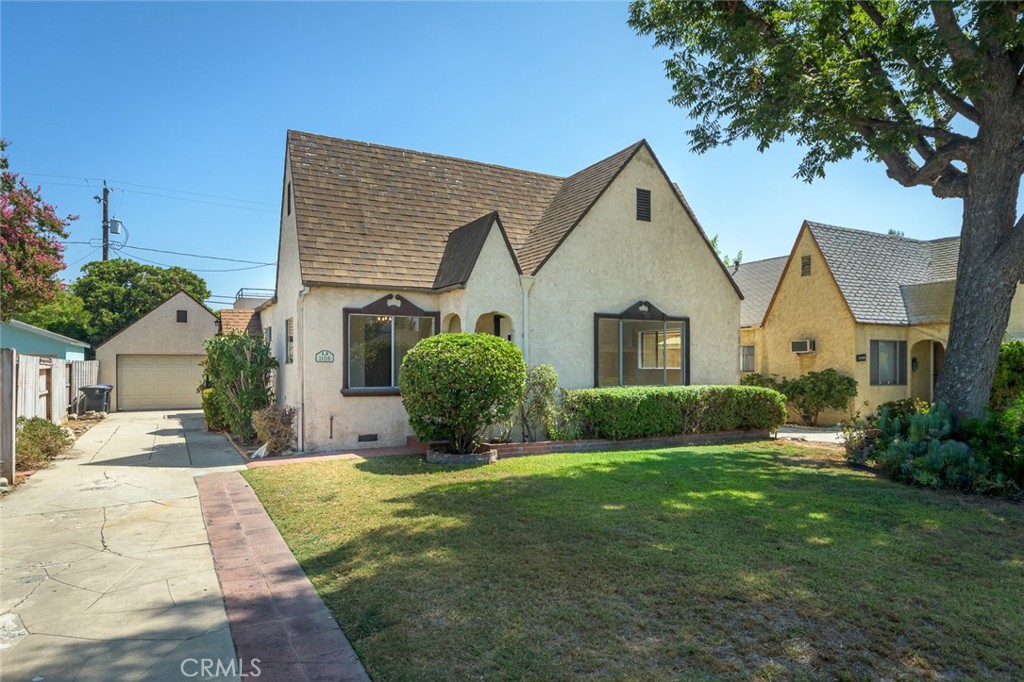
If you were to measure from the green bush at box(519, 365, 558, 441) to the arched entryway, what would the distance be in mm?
14949

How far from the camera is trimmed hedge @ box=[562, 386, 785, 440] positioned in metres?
12.3

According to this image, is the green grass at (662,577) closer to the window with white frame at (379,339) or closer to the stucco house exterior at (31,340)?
the window with white frame at (379,339)

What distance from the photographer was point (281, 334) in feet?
46.7

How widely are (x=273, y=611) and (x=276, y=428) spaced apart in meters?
7.90

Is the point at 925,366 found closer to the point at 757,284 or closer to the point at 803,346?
the point at 803,346

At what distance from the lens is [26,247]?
1858cm

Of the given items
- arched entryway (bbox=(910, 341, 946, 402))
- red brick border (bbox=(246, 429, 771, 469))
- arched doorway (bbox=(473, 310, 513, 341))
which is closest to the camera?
red brick border (bbox=(246, 429, 771, 469))

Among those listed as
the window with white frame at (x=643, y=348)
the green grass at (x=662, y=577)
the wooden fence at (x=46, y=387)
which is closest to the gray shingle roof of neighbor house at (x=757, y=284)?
the window with white frame at (x=643, y=348)

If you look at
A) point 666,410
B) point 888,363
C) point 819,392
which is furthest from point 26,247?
point 888,363

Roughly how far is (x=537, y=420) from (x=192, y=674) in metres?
9.01

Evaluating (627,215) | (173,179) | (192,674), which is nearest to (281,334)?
(627,215)

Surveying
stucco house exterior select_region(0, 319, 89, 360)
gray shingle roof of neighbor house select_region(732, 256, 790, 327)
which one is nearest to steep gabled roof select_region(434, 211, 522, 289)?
gray shingle roof of neighbor house select_region(732, 256, 790, 327)

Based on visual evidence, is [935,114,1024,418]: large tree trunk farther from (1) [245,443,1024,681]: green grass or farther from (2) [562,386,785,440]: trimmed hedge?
(2) [562,386,785,440]: trimmed hedge

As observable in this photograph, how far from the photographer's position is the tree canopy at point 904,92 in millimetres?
9156
